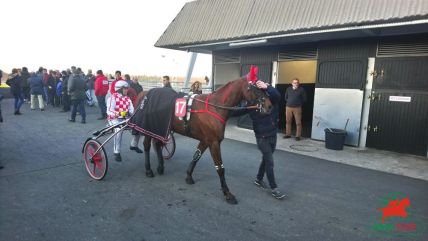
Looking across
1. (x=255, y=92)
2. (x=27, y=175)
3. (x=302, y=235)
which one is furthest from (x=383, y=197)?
(x=27, y=175)

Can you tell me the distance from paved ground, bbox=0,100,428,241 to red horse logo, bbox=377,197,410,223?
0.35ft

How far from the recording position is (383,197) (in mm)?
4469

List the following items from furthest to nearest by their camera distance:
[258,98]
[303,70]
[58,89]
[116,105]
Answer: [58,89] → [303,70] → [116,105] → [258,98]

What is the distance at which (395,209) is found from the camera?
4078 millimetres

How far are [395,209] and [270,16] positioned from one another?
21.0 feet

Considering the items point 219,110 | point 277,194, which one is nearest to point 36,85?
point 219,110

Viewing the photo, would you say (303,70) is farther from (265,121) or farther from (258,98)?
(258,98)

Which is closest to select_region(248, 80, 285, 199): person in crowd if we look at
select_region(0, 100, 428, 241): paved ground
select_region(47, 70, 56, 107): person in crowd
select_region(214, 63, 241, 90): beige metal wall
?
select_region(0, 100, 428, 241): paved ground

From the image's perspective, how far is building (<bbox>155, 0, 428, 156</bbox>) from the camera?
663cm

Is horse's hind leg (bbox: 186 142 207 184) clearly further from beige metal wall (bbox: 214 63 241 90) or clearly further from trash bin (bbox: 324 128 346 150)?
beige metal wall (bbox: 214 63 241 90)

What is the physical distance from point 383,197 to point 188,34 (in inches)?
333

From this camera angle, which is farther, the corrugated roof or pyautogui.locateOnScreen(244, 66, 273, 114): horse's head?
the corrugated roof

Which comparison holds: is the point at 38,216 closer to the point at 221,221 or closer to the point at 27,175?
the point at 27,175

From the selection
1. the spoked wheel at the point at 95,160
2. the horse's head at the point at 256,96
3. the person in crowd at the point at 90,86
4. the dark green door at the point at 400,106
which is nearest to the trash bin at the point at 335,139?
the dark green door at the point at 400,106
